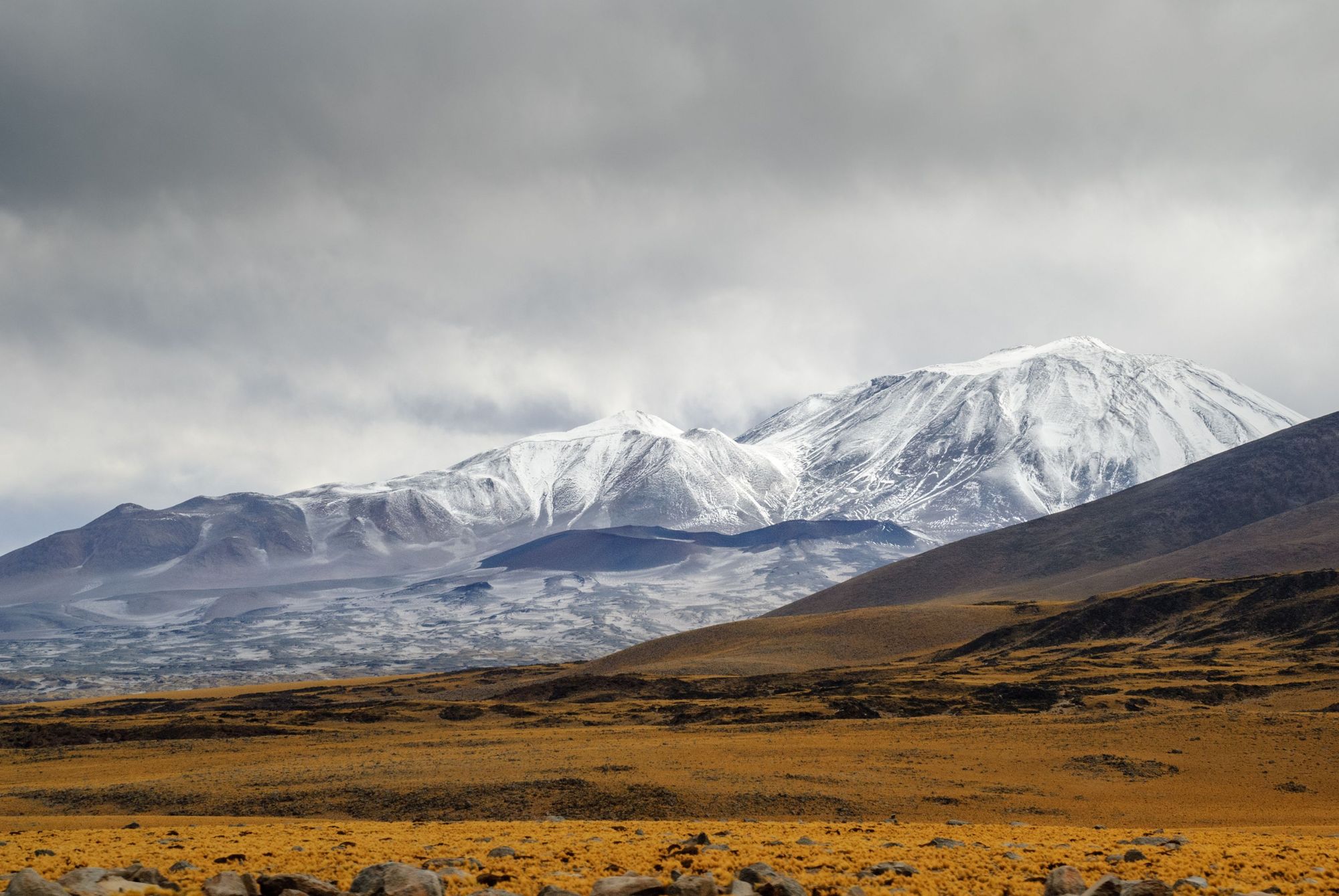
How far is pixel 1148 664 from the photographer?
9094 cm

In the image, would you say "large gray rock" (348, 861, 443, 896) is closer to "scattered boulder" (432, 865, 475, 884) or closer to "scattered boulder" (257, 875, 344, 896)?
"scattered boulder" (257, 875, 344, 896)

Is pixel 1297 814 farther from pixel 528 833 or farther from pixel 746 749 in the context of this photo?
pixel 528 833

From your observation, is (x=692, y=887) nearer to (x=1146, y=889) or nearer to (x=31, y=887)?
(x=1146, y=889)

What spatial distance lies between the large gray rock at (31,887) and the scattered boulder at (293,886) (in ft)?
8.56

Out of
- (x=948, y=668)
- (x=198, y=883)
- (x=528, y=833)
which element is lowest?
(x=948, y=668)

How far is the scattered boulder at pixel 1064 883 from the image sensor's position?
16.2 meters

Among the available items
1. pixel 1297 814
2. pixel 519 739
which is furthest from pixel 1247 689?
pixel 519 739

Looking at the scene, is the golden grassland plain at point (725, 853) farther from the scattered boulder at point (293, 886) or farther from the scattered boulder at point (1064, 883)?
the scattered boulder at point (293, 886)

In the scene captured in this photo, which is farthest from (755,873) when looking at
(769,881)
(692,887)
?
(692,887)

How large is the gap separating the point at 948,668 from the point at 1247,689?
37.0 m

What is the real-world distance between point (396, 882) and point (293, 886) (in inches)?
61.9

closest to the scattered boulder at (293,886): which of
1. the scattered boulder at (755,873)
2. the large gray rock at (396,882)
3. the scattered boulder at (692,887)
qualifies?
the large gray rock at (396,882)

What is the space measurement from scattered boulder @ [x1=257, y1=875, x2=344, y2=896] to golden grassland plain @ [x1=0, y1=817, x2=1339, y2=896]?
1721 millimetres

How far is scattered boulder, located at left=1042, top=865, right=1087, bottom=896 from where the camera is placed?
639 inches
